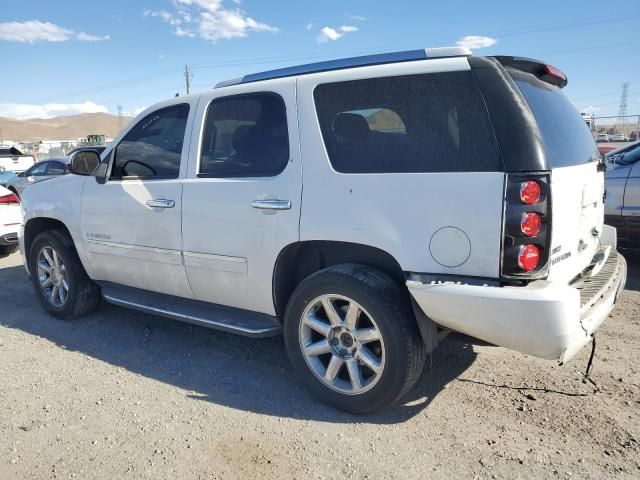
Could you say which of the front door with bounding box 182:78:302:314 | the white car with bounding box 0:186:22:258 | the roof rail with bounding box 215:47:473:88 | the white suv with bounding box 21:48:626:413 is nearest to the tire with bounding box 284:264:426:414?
the white suv with bounding box 21:48:626:413

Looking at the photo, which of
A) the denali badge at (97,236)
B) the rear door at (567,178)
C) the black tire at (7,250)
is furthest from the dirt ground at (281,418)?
the black tire at (7,250)

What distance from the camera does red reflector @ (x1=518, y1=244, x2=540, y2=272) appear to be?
2.46 meters

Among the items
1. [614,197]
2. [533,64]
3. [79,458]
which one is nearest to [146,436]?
[79,458]

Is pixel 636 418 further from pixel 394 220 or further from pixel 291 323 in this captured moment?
pixel 291 323

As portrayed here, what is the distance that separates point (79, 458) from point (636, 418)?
3.12m

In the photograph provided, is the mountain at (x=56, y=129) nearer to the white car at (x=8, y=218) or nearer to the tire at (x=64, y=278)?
the white car at (x=8, y=218)

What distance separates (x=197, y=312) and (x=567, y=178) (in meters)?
2.61

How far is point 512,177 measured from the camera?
2.42 m

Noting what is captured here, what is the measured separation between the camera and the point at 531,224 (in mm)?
2449

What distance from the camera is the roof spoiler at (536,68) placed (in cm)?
277

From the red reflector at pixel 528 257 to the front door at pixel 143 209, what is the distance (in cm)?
232

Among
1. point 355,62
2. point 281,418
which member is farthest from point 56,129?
point 281,418

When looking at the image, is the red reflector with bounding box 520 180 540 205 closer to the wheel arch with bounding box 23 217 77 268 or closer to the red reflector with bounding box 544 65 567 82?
the red reflector with bounding box 544 65 567 82

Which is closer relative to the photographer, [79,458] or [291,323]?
[79,458]
